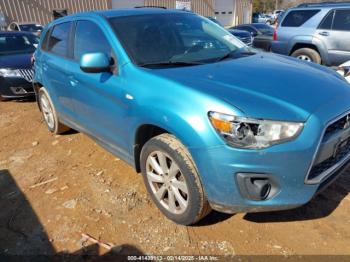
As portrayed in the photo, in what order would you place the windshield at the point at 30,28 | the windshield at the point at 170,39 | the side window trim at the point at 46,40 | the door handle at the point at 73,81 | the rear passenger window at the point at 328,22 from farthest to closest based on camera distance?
the windshield at the point at 30,28 → the rear passenger window at the point at 328,22 → the side window trim at the point at 46,40 → the door handle at the point at 73,81 → the windshield at the point at 170,39

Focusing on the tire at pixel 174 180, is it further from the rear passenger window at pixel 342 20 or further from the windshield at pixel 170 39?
the rear passenger window at pixel 342 20

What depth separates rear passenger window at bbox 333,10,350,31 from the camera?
7.21 m

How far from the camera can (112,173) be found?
3865 millimetres

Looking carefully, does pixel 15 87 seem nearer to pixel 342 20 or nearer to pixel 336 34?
pixel 336 34

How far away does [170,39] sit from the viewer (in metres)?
3.32

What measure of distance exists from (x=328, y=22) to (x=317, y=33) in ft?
1.03

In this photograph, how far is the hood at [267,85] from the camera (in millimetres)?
2271

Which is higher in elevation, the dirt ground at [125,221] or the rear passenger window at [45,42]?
the rear passenger window at [45,42]

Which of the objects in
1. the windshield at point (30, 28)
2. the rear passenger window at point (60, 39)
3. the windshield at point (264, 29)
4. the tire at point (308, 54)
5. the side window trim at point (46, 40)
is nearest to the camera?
the rear passenger window at point (60, 39)

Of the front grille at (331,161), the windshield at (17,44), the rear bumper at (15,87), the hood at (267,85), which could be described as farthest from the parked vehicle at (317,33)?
the windshield at (17,44)

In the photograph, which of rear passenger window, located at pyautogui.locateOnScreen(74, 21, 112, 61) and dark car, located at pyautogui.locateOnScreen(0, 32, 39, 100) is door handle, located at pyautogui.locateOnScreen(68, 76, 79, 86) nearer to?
rear passenger window, located at pyautogui.locateOnScreen(74, 21, 112, 61)

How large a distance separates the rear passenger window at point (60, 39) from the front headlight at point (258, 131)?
2.64 m

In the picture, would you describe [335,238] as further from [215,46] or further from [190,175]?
[215,46]

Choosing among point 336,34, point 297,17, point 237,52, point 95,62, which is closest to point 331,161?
point 237,52
